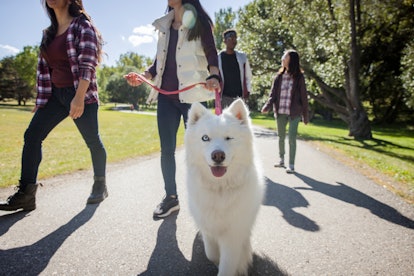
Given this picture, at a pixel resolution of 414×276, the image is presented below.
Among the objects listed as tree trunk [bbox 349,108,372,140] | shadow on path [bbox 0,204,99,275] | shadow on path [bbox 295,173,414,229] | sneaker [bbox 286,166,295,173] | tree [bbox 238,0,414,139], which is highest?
tree [bbox 238,0,414,139]

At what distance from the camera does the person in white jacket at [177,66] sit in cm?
315

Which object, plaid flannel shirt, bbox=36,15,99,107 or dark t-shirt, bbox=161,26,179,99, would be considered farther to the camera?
dark t-shirt, bbox=161,26,179,99

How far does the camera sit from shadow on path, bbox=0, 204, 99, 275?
2.21 metres

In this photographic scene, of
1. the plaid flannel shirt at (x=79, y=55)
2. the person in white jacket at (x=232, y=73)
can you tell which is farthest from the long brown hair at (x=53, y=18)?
the person in white jacket at (x=232, y=73)

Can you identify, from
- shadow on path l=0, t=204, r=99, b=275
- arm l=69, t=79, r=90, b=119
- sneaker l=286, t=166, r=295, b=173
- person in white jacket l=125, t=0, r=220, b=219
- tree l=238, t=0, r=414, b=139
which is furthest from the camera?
tree l=238, t=0, r=414, b=139

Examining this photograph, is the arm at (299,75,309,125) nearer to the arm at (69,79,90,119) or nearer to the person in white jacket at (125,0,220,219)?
Result: the person in white jacket at (125,0,220,219)

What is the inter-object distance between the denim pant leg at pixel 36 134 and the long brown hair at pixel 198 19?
6.31 ft

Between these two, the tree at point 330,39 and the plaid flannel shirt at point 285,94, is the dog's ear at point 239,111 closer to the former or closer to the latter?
the plaid flannel shirt at point 285,94

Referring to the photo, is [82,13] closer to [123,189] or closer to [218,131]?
[218,131]

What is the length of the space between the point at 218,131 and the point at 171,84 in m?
1.34

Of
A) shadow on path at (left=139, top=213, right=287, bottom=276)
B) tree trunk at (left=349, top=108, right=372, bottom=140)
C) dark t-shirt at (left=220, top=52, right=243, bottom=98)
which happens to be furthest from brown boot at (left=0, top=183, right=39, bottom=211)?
tree trunk at (left=349, top=108, right=372, bottom=140)

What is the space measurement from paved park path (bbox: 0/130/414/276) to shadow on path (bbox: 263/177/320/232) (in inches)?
0.6

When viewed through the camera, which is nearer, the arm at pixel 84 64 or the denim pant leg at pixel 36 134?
the arm at pixel 84 64

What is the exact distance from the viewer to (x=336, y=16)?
48.4 ft
